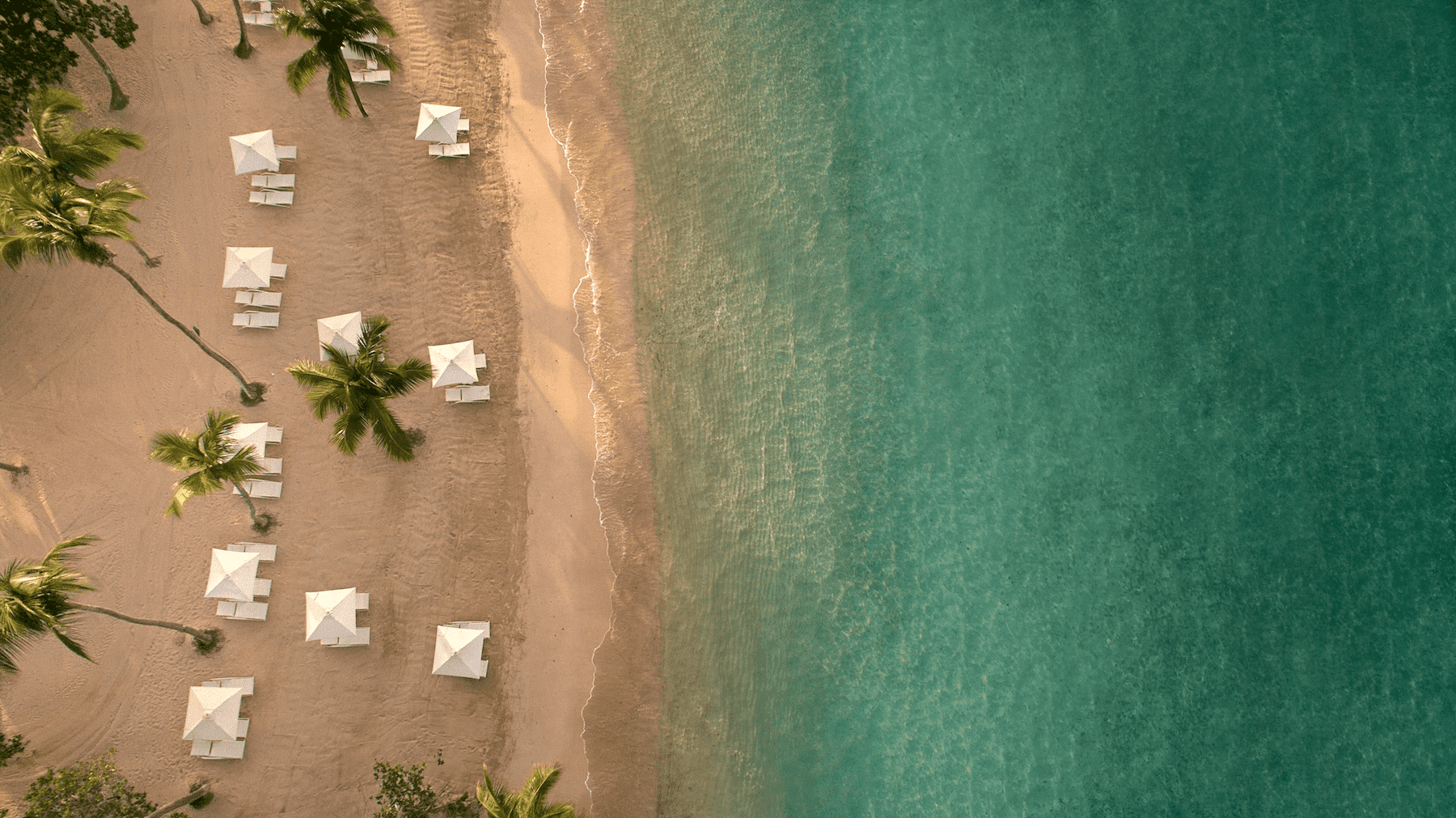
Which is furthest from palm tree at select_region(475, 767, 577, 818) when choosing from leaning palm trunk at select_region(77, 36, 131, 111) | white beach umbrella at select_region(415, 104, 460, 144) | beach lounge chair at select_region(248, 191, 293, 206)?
leaning palm trunk at select_region(77, 36, 131, 111)

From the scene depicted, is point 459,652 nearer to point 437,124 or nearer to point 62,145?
point 437,124

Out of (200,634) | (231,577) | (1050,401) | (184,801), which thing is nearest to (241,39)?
(231,577)

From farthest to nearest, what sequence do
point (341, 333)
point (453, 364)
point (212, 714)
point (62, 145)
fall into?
point (341, 333)
point (453, 364)
point (212, 714)
point (62, 145)

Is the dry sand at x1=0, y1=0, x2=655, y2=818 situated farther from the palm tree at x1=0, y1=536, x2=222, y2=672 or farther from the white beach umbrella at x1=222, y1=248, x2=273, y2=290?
the palm tree at x1=0, y1=536, x2=222, y2=672

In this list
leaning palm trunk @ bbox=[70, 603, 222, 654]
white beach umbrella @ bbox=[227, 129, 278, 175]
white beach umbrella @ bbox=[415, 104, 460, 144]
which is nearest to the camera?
leaning palm trunk @ bbox=[70, 603, 222, 654]

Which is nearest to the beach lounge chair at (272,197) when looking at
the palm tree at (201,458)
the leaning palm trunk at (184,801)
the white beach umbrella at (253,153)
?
the white beach umbrella at (253,153)
